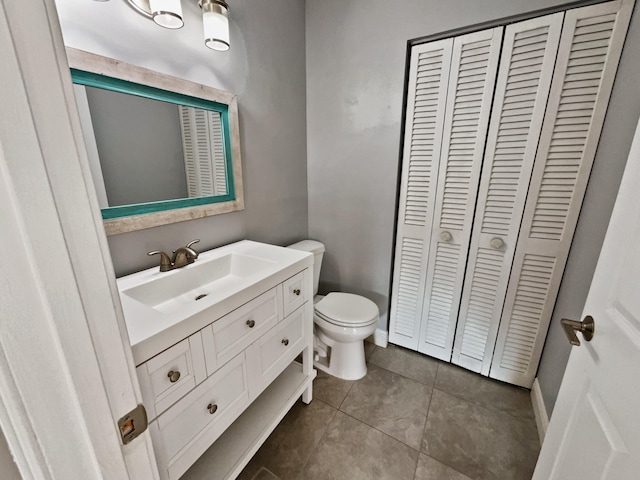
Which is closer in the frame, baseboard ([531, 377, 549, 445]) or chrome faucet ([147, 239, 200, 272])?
chrome faucet ([147, 239, 200, 272])

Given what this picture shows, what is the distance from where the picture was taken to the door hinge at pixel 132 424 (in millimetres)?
437

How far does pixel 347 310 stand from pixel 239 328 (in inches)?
34.4

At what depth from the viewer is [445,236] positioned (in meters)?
1.67

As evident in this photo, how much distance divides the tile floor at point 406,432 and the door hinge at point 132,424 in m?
1.04

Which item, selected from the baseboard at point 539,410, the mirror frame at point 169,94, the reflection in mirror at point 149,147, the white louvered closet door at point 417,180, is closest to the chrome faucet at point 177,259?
the mirror frame at point 169,94

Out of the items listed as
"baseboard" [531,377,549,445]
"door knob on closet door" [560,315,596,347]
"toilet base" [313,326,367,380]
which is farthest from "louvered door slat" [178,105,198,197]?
"baseboard" [531,377,549,445]

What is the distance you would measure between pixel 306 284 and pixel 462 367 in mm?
1288

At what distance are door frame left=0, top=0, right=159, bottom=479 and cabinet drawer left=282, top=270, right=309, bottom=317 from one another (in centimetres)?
84

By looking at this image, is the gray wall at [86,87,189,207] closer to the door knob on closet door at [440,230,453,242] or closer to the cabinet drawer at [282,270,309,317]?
the cabinet drawer at [282,270,309,317]

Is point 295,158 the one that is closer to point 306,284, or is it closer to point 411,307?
point 306,284

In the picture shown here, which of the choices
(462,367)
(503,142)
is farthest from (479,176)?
(462,367)

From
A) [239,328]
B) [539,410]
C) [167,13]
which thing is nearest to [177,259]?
[239,328]

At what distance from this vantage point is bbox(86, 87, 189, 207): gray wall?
1036 millimetres

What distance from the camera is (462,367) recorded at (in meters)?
1.83
